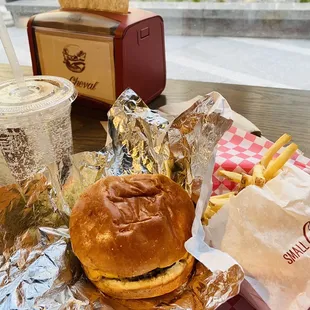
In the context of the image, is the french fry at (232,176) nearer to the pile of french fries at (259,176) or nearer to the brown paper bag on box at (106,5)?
the pile of french fries at (259,176)

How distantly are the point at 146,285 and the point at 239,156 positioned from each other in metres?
0.52

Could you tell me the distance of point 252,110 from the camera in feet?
4.59

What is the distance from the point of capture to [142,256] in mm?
697

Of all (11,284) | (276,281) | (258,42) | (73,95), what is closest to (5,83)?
(73,95)

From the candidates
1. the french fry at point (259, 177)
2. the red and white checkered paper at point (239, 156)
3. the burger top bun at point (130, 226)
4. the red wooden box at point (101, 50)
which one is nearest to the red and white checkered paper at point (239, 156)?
the red and white checkered paper at point (239, 156)

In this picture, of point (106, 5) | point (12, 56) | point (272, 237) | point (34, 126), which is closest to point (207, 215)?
point (272, 237)

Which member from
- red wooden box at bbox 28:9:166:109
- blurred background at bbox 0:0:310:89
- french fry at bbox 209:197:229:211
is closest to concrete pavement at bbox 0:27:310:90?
blurred background at bbox 0:0:310:89

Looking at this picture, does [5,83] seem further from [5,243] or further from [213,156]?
[213,156]

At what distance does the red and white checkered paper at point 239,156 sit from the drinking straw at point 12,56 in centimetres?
52

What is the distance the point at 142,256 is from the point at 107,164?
14.7 inches

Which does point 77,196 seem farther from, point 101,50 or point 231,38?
point 231,38

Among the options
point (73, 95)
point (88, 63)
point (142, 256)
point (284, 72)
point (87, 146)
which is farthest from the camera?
point (284, 72)

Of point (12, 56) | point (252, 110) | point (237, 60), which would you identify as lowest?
point (237, 60)

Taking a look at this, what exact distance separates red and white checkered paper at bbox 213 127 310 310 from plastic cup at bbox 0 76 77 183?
0.39 metres
